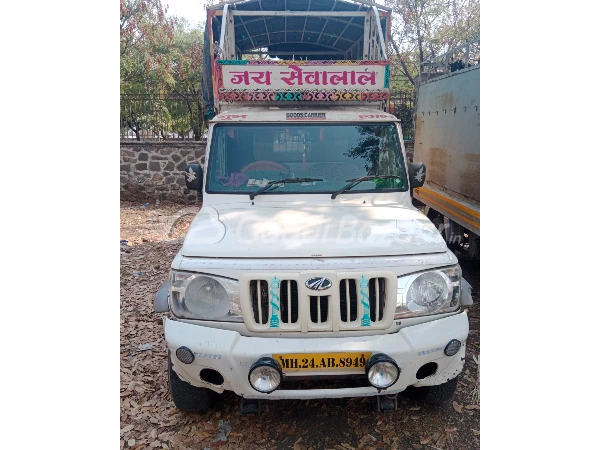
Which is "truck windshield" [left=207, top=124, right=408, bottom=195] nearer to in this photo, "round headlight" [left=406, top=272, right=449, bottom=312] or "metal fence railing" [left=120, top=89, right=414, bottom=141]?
"round headlight" [left=406, top=272, right=449, bottom=312]

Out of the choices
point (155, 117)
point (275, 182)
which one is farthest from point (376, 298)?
point (155, 117)

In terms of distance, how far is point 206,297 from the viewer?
2.67 meters

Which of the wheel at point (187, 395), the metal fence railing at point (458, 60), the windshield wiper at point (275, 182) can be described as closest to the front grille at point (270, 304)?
the wheel at point (187, 395)

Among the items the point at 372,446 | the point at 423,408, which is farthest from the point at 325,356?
the point at 423,408

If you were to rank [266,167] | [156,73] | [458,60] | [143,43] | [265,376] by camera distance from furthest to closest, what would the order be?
[143,43] < [156,73] < [458,60] < [266,167] < [265,376]

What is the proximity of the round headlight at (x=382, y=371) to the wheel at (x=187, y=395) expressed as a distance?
3.93 feet

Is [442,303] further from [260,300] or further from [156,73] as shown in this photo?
[156,73]

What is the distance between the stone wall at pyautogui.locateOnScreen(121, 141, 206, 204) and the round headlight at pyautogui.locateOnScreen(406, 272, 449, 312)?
347 inches

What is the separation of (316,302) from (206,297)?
652 millimetres

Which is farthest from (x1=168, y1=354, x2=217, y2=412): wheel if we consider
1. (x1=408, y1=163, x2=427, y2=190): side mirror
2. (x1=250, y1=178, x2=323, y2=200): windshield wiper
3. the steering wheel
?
(x1=408, y1=163, x2=427, y2=190): side mirror

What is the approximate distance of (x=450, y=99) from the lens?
234 inches

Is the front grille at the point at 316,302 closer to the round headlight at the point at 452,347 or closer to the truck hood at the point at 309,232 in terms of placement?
the truck hood at the point at 309,232

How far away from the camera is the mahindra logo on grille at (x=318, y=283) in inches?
101

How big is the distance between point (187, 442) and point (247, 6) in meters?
4.73
